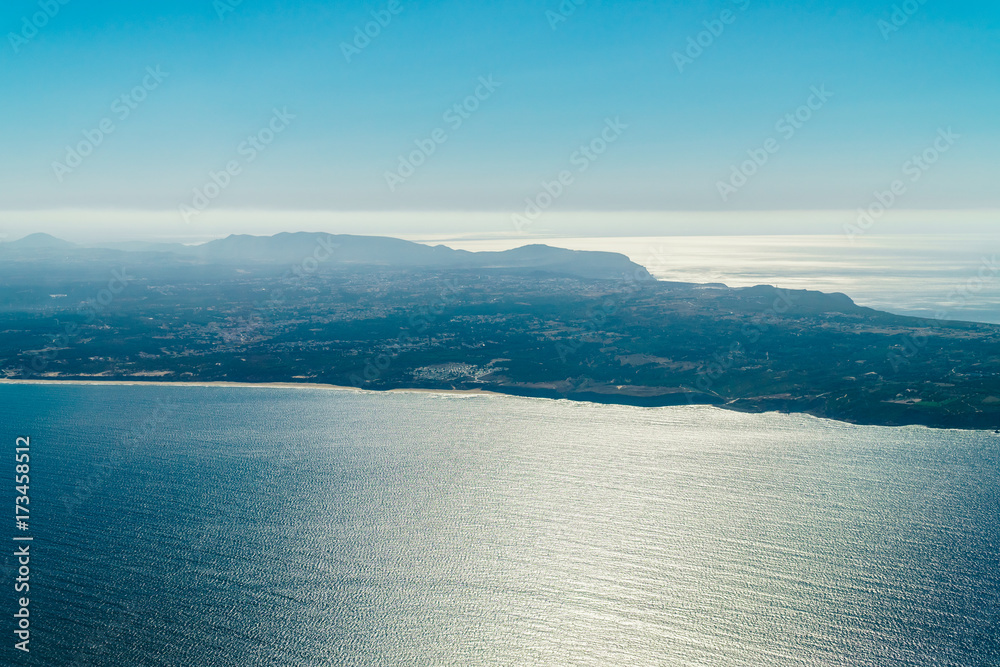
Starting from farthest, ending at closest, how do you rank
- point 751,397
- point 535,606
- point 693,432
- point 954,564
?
point 751,397 → point 693,432 → point 954,564 → point 535,606

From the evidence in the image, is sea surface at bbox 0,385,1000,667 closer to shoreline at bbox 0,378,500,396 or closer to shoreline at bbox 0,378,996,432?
shoreline at bbox 0,378,996,432

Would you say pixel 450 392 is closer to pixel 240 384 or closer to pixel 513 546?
pixel 240 384

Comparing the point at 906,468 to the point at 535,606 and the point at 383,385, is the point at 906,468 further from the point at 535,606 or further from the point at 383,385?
the point at 383,385

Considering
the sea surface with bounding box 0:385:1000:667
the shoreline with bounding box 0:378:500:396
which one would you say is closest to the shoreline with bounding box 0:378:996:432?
the shoreline with bounding box 0:378:500:396

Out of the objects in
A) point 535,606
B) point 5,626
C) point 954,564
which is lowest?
point 5,626

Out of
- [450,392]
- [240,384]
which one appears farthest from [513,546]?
[240,384]

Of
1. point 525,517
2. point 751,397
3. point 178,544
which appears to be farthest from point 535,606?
point 751,397

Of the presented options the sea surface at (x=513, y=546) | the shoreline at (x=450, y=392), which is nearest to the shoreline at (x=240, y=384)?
the shoreline at (x=450, y=392)

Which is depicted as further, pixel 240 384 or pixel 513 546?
pixel 240 384
